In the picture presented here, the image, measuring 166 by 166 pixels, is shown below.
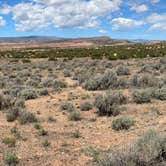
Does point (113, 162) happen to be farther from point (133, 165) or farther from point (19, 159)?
point (19, 159)

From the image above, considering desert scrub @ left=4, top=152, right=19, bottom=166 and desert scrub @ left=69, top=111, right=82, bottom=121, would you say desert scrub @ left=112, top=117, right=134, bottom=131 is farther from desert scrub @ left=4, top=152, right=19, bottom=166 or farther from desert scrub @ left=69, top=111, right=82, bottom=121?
desert scrub @ left=4, top=152, right=19, bottom=166

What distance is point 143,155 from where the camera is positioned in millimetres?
7457

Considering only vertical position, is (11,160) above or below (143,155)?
below

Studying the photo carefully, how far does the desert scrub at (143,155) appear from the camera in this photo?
7043 mm

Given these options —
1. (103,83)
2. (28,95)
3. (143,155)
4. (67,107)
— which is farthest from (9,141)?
(103,83)

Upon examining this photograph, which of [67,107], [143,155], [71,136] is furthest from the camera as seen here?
[67,107]

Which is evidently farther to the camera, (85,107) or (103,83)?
(103,83)

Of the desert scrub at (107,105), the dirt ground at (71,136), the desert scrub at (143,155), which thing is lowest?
the dirt ground at (71,136)

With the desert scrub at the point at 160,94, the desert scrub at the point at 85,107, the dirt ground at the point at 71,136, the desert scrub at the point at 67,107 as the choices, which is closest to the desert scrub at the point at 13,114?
the dirt ground at the point at 71,136

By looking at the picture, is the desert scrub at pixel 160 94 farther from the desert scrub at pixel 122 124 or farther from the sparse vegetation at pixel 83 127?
the desert scrub at pixel 122 124

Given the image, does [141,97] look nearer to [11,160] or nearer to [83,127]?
[83,127]

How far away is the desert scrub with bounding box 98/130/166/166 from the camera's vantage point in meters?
7.04

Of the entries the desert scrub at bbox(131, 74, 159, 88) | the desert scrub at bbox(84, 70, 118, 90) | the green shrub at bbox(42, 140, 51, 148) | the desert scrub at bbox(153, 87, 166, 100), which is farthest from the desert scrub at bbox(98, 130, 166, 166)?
the desert scrub at bbox(84, 70, 118, 90)

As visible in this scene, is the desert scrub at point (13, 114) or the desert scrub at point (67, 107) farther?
the desert scrub at point (67, 107)
